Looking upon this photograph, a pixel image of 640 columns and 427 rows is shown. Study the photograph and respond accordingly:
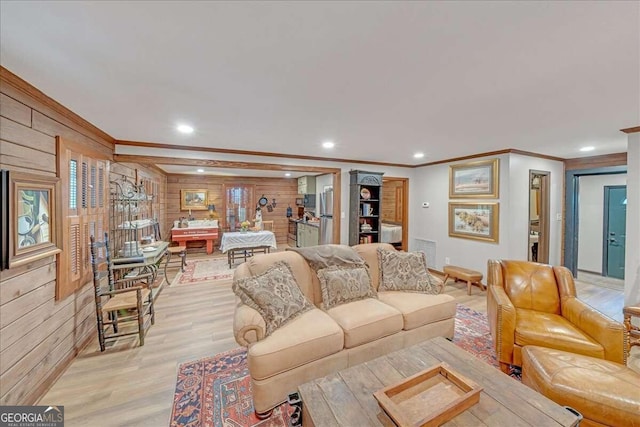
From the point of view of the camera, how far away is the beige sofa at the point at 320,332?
5.83ft

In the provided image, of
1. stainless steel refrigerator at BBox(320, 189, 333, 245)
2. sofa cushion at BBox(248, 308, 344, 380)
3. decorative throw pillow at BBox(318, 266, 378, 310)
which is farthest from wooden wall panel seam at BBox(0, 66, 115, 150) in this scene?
stainless steel refrigerator at BBox(320, 189, 333, 245)

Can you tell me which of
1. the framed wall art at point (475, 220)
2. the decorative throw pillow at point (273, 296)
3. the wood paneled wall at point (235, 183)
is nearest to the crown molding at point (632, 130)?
the framed wall art at point (475, 220)

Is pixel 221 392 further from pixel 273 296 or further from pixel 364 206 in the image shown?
pixel 364 206

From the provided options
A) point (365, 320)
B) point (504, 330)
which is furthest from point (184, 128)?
point (504, 330)

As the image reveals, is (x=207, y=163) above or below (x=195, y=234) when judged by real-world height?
above

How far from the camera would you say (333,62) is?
1.54 meters

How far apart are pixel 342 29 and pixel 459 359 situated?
2078 millimetres

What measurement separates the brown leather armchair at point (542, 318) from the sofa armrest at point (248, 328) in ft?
6.59

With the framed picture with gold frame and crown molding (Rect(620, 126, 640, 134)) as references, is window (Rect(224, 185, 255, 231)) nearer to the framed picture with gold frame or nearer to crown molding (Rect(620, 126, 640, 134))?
the framed picture with gold frame

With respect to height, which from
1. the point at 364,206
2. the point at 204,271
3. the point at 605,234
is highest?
the point at 364,206

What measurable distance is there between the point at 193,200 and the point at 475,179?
23.7ft

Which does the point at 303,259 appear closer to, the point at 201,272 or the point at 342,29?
the point at 342,29

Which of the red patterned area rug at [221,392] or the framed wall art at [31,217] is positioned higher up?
the framed wall art at [31,217]

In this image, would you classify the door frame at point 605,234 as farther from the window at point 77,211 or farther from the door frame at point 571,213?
the window at point 77,211
